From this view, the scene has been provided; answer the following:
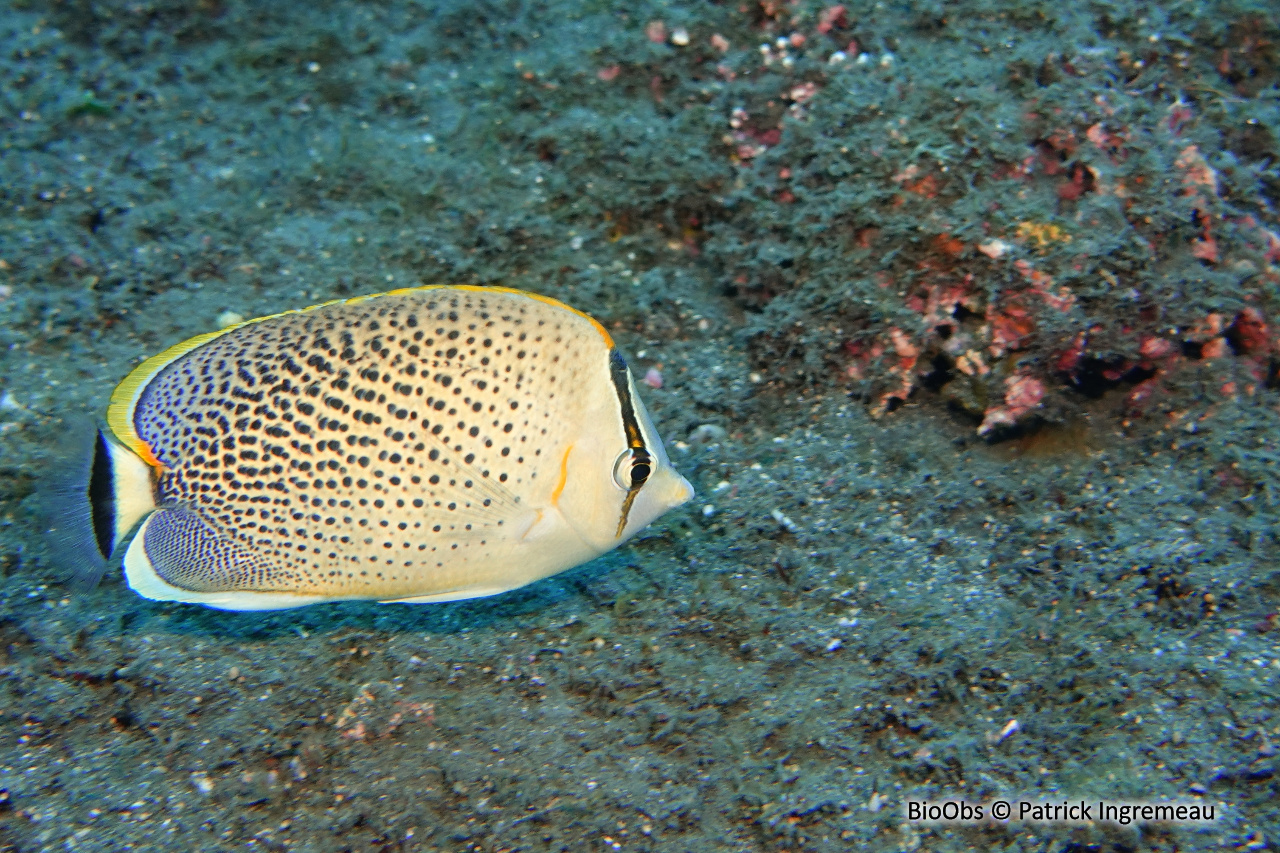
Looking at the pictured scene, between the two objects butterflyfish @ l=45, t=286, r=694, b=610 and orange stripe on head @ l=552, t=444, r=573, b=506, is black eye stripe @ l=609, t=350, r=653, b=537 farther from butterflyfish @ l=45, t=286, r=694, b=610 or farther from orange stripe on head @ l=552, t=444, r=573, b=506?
orange stripe on head @ l=552, t=444, r=573, b=506

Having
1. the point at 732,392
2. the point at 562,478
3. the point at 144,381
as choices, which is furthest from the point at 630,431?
the point at 732,392

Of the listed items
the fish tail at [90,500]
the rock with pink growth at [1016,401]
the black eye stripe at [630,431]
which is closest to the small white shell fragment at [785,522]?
the rock with pink growth at [1016,401]

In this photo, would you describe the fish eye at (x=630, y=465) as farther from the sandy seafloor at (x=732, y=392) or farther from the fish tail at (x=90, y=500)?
the fish tail at (x=90, y=500)

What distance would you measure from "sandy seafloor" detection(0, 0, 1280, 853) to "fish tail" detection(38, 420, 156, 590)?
0.10m

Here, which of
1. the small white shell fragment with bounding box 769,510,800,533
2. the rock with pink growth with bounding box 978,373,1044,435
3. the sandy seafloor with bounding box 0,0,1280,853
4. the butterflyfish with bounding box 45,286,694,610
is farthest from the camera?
the rock with pink growth with bounding box 978,373,1044,435

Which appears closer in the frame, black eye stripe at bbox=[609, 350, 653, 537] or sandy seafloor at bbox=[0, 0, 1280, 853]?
black eye stripe at bbox=[609, 350, 653, 537]

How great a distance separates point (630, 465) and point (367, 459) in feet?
2.57

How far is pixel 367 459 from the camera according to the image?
7.54 ft

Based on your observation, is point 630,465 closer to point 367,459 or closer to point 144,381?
point 367,459

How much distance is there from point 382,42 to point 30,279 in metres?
2.76

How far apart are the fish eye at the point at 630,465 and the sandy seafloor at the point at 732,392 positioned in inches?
37.8

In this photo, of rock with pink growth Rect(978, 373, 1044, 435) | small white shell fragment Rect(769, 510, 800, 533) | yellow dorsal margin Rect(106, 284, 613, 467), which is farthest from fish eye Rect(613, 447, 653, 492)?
rock with pink growth Rect(978, 373, 1044, 435)

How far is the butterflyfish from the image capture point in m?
2.30

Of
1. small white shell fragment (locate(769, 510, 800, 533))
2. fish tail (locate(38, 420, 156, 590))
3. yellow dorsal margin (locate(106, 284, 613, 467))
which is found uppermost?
yellow dorsal margin (locate(106, 284, 613, 467))
